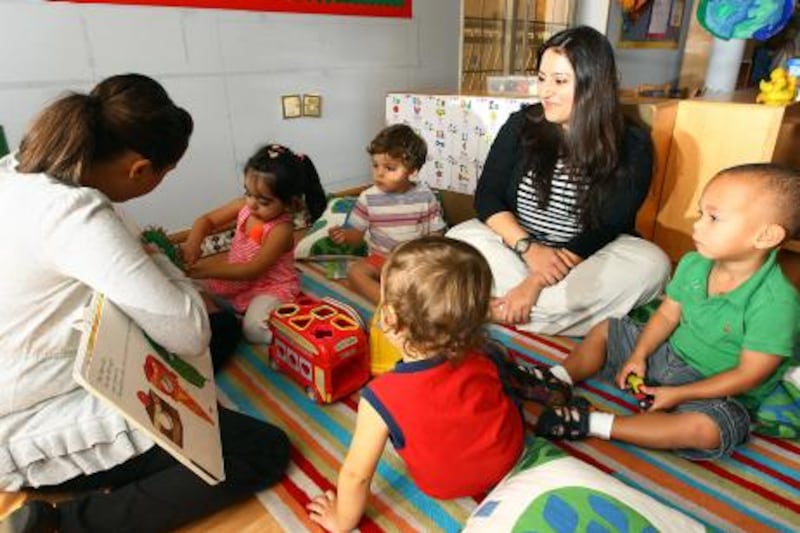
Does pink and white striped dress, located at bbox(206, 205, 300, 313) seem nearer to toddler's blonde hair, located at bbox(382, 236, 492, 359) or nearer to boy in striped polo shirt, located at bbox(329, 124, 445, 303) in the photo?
boy in striped polo shirt, located at bbox(329, 124, 445, 303)

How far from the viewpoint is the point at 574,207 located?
146 centimetres

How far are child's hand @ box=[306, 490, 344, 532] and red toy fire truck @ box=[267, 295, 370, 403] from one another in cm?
28

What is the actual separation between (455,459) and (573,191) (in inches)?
35.3

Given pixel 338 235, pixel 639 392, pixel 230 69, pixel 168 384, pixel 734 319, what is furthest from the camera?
pixel 230 69

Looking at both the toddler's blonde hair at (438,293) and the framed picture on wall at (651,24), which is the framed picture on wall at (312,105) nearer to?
the toddler's blonde hair at (438,293)

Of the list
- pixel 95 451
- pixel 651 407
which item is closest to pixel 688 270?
pixel 651 407

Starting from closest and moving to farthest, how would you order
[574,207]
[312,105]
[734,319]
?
[734,319]
[574,207]
[312,105]

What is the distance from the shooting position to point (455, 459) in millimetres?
827

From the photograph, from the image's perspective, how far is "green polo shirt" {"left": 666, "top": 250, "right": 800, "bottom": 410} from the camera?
961mm

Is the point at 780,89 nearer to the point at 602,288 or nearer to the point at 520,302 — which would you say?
the point at 602,288

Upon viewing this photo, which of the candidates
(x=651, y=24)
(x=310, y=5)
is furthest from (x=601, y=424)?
(x=651, y=24)

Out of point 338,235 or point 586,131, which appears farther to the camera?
point 338,235

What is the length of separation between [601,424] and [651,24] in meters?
3.71

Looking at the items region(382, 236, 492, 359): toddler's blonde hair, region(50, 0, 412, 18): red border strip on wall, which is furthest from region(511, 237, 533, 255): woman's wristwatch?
region(50, 0, 412, 18): red border strip on wall
